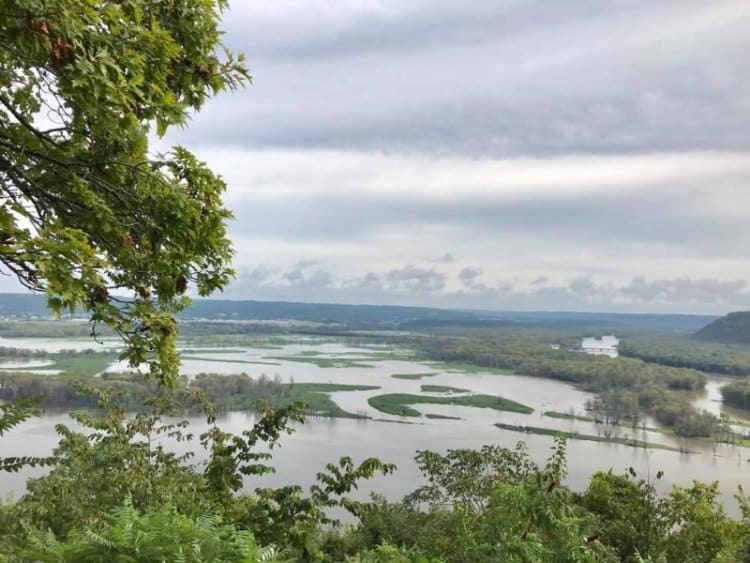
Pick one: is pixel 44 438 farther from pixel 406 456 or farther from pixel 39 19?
pixel 39 19

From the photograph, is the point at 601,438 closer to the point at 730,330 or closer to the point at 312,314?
the point at 730,330

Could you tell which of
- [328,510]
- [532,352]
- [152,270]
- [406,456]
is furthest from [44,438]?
[532,352]

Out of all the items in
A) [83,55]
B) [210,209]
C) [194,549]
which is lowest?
[194,549]

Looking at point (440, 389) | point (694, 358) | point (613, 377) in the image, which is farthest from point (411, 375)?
point (694, 358)

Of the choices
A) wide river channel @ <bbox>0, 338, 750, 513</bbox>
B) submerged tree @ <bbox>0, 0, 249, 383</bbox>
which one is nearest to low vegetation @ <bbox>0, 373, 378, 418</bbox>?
wide river channel @ <bbox>0, 338, 750, 513</bbox>

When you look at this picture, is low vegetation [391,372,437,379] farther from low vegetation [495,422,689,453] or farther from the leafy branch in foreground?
the leafy branch in foreground

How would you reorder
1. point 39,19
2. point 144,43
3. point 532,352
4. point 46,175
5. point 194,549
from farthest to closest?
point 532,352 < point 46,175 < point 144,43 < point 39,19 < point 194,549
